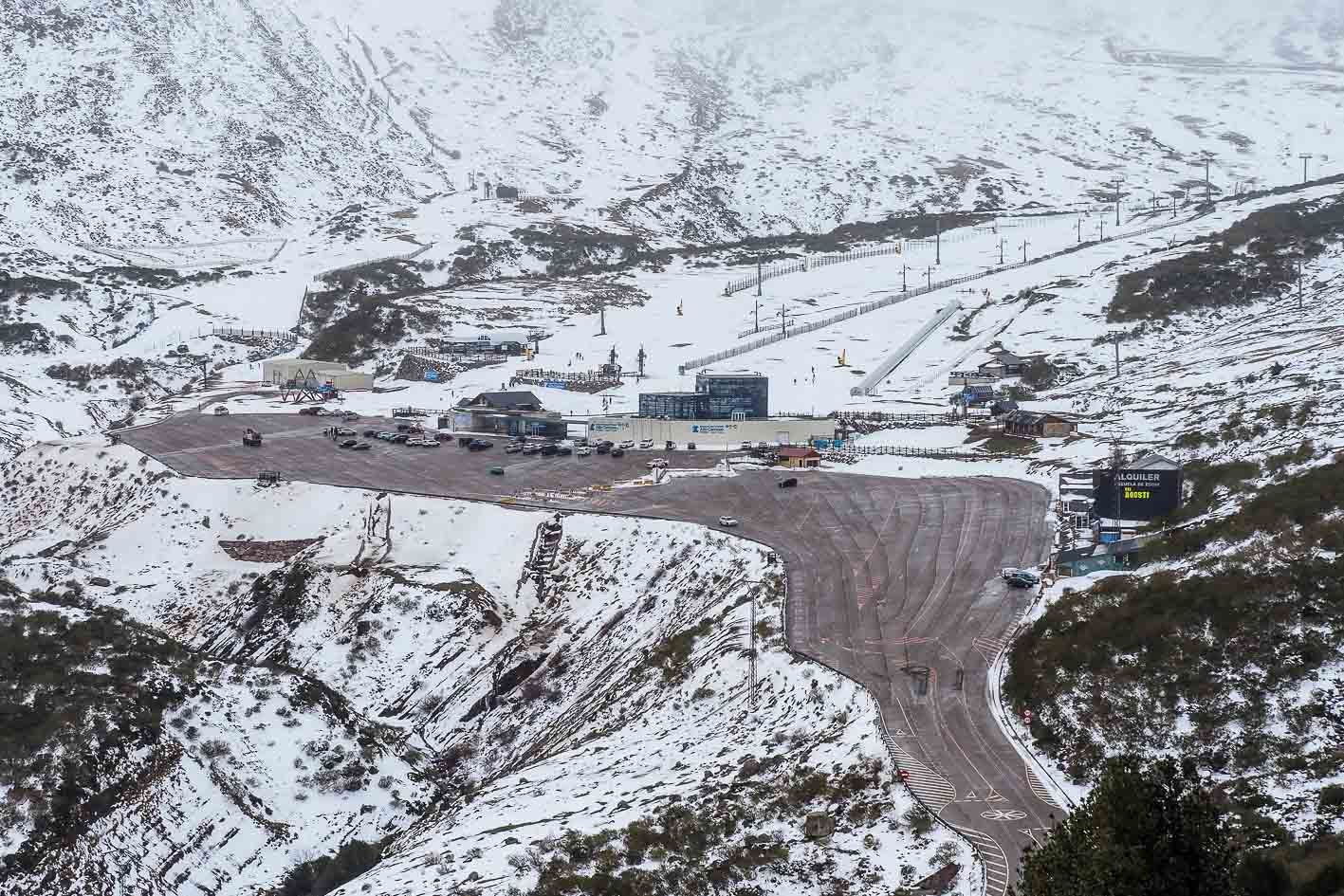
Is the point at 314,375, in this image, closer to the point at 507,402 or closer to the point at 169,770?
the point at 507,402

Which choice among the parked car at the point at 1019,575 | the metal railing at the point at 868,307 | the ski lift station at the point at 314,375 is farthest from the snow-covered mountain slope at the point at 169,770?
the metal railing at the point at 868,307

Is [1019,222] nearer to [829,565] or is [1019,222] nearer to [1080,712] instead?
[829,565]

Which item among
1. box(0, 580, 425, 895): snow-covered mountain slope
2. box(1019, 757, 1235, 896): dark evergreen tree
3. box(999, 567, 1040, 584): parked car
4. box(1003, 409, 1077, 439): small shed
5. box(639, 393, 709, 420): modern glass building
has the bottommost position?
box(0, 580, 425, 895): snow-covered mountain slope

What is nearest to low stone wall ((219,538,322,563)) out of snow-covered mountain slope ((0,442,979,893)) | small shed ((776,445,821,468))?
snow-covered mountain slope ((0,442,979,893))

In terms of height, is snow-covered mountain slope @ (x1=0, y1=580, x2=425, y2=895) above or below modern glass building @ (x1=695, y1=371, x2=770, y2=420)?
below

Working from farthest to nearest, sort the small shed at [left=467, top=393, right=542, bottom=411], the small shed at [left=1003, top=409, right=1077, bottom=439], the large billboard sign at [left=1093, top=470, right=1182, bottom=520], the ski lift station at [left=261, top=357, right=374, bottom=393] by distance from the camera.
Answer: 1. the ski lift station at [left=261, top=357, right=374, bottom=393]
2. the small shed at [left=467, top=393, right=542, bottom=411]
3. the small shed at [left=1003, top=409, right=1077, bottom=439]
4. the large billboard sign at [left=1093, top=470, right=1182, bottom=520]

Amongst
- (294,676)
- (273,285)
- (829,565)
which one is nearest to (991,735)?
(829,565)

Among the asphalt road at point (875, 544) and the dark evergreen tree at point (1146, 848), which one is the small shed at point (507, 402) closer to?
the asphalt road at point (875, 544)

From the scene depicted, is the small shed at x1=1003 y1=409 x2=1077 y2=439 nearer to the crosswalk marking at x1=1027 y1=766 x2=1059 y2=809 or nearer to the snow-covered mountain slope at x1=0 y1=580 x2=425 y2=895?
the snow-covered mountain slope at x1=0 y1=580 x2=425 y2=895
